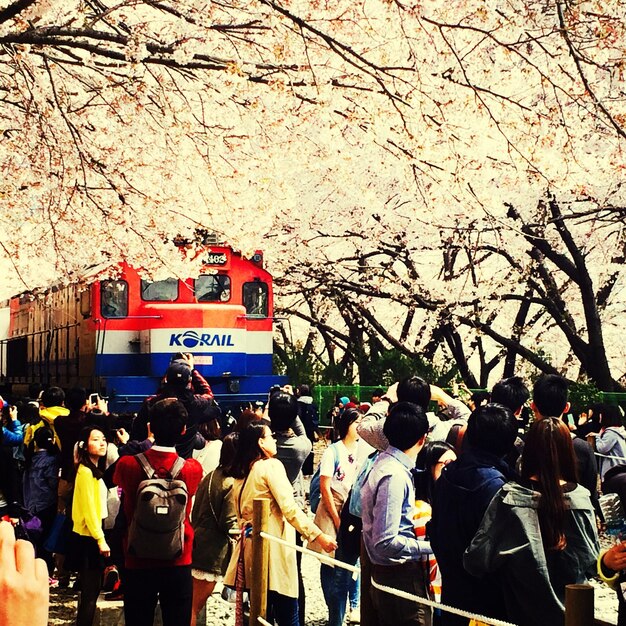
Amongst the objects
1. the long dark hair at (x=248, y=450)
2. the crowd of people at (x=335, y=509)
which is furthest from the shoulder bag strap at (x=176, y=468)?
the long dark hair at (x=248, y=450)

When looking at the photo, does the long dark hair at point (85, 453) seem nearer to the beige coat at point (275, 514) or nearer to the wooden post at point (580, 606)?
the beige coat at point (275, 514)

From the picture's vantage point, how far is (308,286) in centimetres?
2802

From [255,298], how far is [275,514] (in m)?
12.4

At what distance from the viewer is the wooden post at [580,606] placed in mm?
2350

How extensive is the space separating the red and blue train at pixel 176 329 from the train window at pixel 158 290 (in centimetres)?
2

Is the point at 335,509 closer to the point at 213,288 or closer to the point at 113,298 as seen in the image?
the point at 113,298

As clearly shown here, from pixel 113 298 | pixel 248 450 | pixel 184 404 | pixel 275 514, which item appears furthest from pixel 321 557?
pixel 113 298

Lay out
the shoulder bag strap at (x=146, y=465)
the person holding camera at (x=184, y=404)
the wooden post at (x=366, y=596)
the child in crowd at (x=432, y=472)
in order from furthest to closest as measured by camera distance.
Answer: the person holding camera at (x=184, y=404) < the shoulder bag strap at (x=146, y=465) < the child in crowd at (x=432, y=472) < the wooden post at (x=366, y=596)

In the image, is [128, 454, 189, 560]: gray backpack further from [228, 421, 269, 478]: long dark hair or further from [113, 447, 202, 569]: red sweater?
[228, 421, 269, 478]: long dark hair

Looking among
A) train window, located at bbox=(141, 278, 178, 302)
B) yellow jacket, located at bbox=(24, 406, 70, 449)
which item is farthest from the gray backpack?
train window, located at bbox=(141, 278, 178, 302)

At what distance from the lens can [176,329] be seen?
1706 centimetres

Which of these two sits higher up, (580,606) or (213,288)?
(213,288)

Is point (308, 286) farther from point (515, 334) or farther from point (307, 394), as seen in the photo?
point (307, 394)

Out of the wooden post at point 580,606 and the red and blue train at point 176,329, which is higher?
the red and blue train at point 176,329
